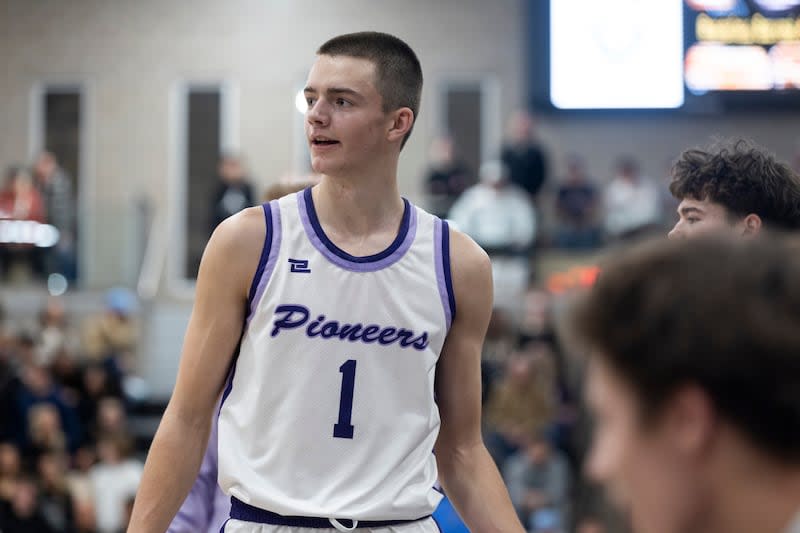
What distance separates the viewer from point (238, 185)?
1538 centimetres

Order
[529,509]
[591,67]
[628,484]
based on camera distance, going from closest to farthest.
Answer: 1. [628,484]
2. [529,509]
3. [591,67]

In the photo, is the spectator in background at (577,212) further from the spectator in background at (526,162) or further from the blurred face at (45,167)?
the blurred face at (45,167)

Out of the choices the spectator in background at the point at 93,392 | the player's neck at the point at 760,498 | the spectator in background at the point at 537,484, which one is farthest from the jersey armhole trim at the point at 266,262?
the spectator in background at the point at 93,392

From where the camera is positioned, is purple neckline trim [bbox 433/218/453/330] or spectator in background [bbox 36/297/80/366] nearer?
purple neckline trim [bbox 433/218/453/330]

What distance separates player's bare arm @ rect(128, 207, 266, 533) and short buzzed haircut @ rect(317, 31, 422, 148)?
0.59 m

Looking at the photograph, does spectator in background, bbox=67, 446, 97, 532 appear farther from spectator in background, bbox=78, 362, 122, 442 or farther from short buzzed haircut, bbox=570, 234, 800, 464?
short buzzed haircut, bbox=570, 234, 800, 464

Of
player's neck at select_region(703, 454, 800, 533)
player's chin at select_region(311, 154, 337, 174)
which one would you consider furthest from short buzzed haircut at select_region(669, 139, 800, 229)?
player's neck at select_region(703, 454, 800, 533)

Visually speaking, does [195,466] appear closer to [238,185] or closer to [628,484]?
[628,484]

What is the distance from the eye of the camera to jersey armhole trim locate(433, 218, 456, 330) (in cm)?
358

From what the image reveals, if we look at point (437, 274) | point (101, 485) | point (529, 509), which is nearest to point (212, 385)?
point (437, 274)

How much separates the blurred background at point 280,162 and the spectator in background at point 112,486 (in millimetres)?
20

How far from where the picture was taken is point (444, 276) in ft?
11.8

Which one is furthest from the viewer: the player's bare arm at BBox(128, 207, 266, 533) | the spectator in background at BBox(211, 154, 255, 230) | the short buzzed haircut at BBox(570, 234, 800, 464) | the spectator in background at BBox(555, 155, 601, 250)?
the spectator in background at BBox(211, 154, 255, 230)

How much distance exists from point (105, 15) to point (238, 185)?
5.51 meters
